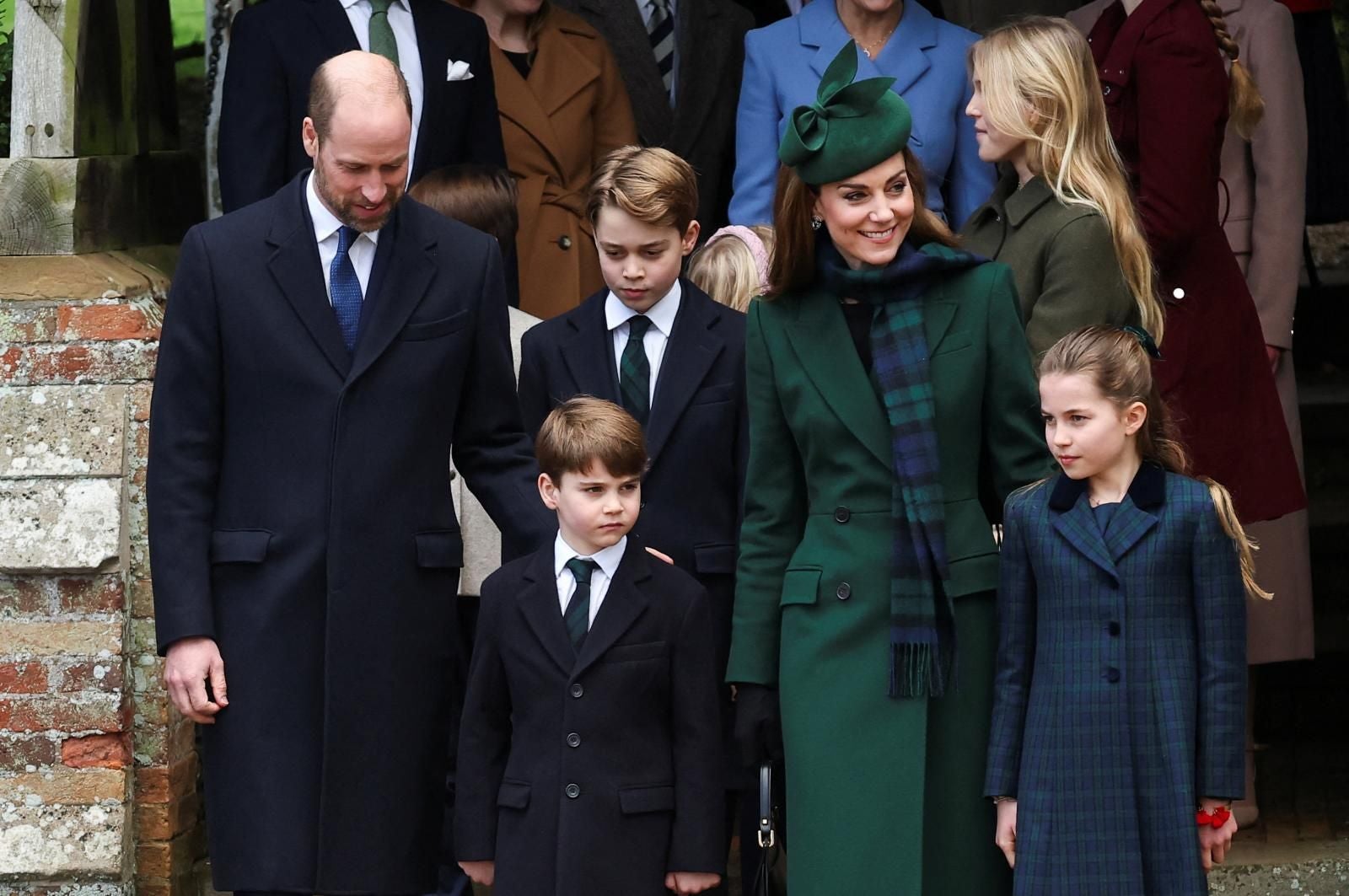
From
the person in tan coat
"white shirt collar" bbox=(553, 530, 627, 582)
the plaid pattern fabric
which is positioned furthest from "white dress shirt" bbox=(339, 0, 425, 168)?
the plaid pattern fabric

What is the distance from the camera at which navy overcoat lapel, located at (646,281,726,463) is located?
478 cm

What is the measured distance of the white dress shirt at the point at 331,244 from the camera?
4.33 m

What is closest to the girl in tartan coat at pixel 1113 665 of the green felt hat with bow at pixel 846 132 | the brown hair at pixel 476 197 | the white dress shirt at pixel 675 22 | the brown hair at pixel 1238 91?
the green felt hat with bow at pixel 846 132

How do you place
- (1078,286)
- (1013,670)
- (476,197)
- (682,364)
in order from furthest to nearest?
(476,197)
(682,364)
(1078,286)
(1013,670)

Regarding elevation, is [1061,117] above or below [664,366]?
above

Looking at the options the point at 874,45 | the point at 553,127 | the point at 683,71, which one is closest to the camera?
the point at 874,45

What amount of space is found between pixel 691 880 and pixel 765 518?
69cm

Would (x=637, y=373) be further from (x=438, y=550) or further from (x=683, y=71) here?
(x=683, y=71)

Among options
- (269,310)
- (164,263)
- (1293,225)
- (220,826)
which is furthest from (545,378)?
(1293,225)

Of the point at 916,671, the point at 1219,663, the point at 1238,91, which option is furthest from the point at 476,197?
the point at 1219,663

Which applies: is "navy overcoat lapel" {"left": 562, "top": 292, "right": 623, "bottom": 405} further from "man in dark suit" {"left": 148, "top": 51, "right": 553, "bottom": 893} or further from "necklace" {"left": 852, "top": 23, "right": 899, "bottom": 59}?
"necklace" {"left": 852, "top": 23, "right": 899, "bottom": 59}

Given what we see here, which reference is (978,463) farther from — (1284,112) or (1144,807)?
(1284,112)

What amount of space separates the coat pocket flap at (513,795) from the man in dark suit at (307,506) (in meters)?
0.21

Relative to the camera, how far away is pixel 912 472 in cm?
405
